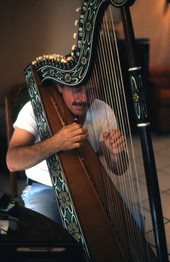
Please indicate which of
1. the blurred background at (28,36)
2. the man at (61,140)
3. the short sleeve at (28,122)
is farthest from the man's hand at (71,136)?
the blurred background at (28,36)

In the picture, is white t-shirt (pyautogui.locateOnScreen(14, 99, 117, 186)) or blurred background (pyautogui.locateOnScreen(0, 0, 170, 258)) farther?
blurred background (pyautogui.locateOnScreen(0, 0, 170, 258))

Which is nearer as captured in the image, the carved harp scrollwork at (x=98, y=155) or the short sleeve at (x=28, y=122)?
the carved harp scrollwork at (x=98, y=155)

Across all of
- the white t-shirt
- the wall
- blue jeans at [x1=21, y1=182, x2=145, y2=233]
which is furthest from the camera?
the wall

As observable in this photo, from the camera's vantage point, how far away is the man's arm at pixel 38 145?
108 cm

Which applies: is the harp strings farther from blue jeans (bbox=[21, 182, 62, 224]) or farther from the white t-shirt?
blue jeans (bbox=[21, 182, 62, 224])

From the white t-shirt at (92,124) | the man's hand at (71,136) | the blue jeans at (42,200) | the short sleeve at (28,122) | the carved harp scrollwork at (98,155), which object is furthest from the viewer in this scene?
the short sleeve at (28,122)

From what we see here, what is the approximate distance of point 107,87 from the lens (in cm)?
94

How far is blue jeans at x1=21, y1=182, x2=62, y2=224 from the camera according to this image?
1331mm

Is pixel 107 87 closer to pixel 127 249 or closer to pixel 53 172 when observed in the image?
pixel 53 172

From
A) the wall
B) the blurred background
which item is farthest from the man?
the wall

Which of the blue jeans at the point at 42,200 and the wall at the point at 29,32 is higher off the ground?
the wall at the point at 29,32

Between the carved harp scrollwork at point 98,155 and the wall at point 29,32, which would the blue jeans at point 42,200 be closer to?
the carved harp scrollwork at point 98,155

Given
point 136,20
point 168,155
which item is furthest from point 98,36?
point 136,20

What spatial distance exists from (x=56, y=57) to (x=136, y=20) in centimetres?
403
